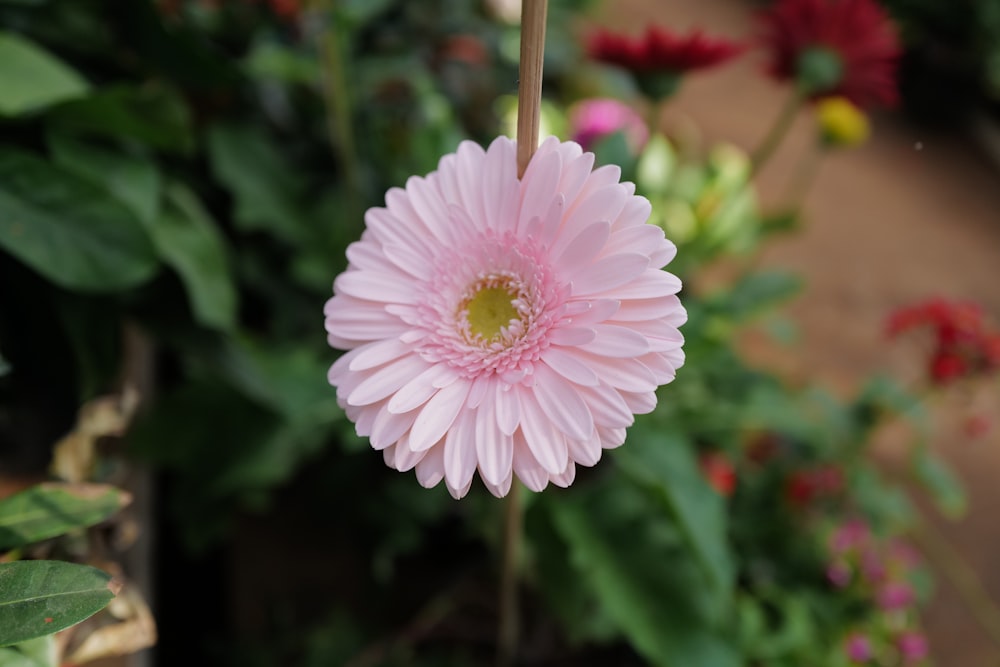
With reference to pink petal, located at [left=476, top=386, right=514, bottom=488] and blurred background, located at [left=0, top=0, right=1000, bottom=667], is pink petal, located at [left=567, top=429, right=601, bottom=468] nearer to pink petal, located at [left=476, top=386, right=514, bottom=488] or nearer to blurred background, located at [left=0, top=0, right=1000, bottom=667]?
pink petal, located at [left=476, top=386, right=514, bottom=488]

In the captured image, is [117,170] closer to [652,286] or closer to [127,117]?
[127,117]

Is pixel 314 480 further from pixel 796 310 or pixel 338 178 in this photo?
pixel 796 310

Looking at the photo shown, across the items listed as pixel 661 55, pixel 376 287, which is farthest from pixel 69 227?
pixel 661 55

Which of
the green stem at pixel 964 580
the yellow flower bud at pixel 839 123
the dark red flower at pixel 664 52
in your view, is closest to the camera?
the dark red flower at pixel 664 52

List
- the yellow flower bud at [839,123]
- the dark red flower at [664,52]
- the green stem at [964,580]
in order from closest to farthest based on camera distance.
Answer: the dark red flower at [664,52], the yellow flower bud at [839,123], the green stem at [964,580]

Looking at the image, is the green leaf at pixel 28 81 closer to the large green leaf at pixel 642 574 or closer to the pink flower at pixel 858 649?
the large green leaf at pixel 642 574

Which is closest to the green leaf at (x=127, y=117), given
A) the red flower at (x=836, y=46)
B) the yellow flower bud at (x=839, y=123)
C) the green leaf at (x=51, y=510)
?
the green leaf at (x=51, y=510)

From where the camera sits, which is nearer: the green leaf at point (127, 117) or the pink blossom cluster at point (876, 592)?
the green leaf at point (127, 117)
